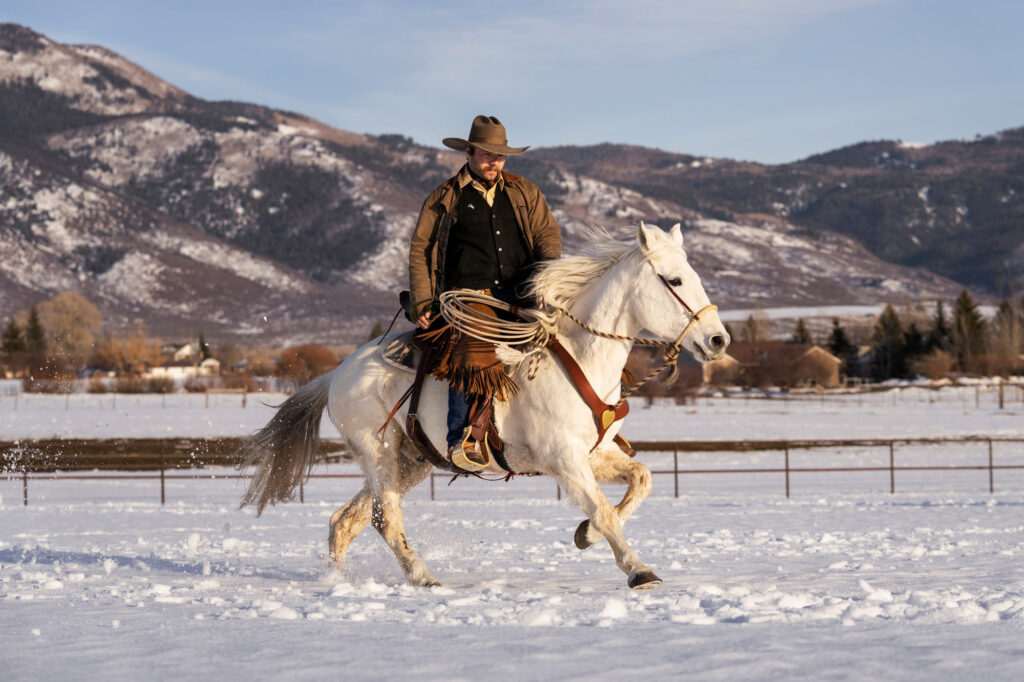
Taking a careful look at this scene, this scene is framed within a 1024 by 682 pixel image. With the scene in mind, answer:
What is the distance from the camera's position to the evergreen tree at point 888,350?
360 ft

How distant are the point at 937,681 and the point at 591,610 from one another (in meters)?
2.32

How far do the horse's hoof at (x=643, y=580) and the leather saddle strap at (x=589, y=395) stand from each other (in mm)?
893

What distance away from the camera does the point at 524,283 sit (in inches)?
313

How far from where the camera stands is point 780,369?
108375 mm

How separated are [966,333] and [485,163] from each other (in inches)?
4311

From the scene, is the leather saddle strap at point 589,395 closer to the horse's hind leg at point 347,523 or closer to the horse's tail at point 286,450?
the horse's hind leg at point 347,523

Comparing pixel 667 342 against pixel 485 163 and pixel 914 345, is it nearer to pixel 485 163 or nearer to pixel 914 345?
pixel 485 163

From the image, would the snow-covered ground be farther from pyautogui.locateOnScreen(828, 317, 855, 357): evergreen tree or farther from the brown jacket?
pyautogui.locateOnScreen(828, 317, 855, 357): evergreen tree

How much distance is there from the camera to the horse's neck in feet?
24.5

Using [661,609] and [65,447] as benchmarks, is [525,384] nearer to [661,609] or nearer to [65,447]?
[661,609]

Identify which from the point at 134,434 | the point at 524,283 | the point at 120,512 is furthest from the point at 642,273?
the point at 134,434

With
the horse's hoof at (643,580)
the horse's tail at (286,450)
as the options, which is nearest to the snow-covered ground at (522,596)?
the horse's hoof at (643,580)

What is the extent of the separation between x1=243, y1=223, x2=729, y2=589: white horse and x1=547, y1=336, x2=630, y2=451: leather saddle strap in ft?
0.15

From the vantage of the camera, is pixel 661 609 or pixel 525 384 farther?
pixel 525 384
